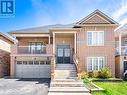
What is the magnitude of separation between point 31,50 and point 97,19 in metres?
8.30

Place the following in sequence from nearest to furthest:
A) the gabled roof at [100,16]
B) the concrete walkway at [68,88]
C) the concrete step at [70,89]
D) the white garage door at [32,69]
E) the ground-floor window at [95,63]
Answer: the concrete walkway at [68,88] → the concrete step at [70,89] → the ground-floor window at [95,63] → the gabled roof at [100,16] → the white garage door at [32,69]

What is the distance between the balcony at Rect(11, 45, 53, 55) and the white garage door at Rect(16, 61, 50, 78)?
113 cm

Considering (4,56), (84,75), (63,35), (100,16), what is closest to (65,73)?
(84,75)

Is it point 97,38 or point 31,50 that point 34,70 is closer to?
point 31,50

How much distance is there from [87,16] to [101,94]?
1275cm

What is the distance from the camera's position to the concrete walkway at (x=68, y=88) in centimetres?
1752

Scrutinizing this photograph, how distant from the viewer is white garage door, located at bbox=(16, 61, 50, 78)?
90.8 feet

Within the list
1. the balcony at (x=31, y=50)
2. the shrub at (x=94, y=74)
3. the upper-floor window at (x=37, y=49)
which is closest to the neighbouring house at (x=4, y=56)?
the balcony at (x=31, y=50)

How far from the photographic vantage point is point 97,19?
1094 inches

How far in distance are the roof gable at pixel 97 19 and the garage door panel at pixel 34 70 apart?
259 inches

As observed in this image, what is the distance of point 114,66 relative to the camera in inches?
1078

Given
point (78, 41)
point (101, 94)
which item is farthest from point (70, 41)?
point (101, 94)

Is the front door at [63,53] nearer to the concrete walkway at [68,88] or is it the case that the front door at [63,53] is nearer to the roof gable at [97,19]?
the roof gable at [97,19]

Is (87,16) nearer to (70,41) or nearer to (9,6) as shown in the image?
(70,41)
